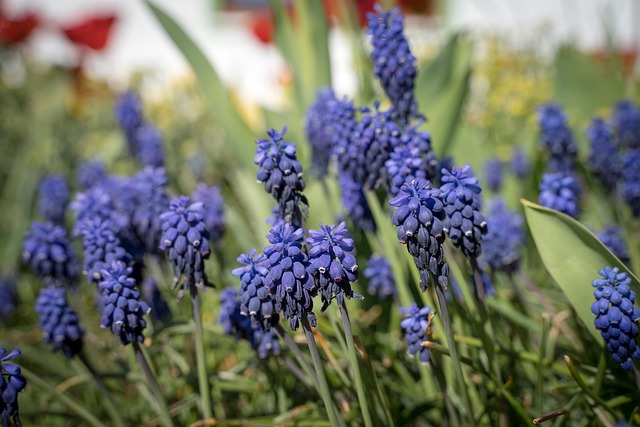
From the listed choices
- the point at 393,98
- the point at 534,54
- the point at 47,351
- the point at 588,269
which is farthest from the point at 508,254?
the point at 534,54

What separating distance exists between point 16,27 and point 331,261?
567 cm

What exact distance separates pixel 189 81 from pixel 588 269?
5.10 meters

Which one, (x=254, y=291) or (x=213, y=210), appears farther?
(x=213, y=210)

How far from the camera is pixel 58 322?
1946mm

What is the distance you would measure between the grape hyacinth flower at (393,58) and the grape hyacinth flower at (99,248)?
898 mm

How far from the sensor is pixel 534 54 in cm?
522

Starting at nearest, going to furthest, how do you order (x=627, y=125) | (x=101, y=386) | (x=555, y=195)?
(x=101, y=386), (x=555, y=195), (x=627, y=125)

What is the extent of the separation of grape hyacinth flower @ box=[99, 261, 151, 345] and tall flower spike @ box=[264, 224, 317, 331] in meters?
0.45

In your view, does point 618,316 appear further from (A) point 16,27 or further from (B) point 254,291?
(A) point 16,27

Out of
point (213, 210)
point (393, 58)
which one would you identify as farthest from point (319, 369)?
point (213, 210)

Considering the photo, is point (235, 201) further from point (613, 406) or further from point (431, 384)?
point (613, 406)

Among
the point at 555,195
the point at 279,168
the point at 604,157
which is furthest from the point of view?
the point at 604,157

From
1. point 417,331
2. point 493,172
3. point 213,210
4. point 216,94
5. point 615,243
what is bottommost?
point 417,331

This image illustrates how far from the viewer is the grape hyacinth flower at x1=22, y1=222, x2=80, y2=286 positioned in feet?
7.01
